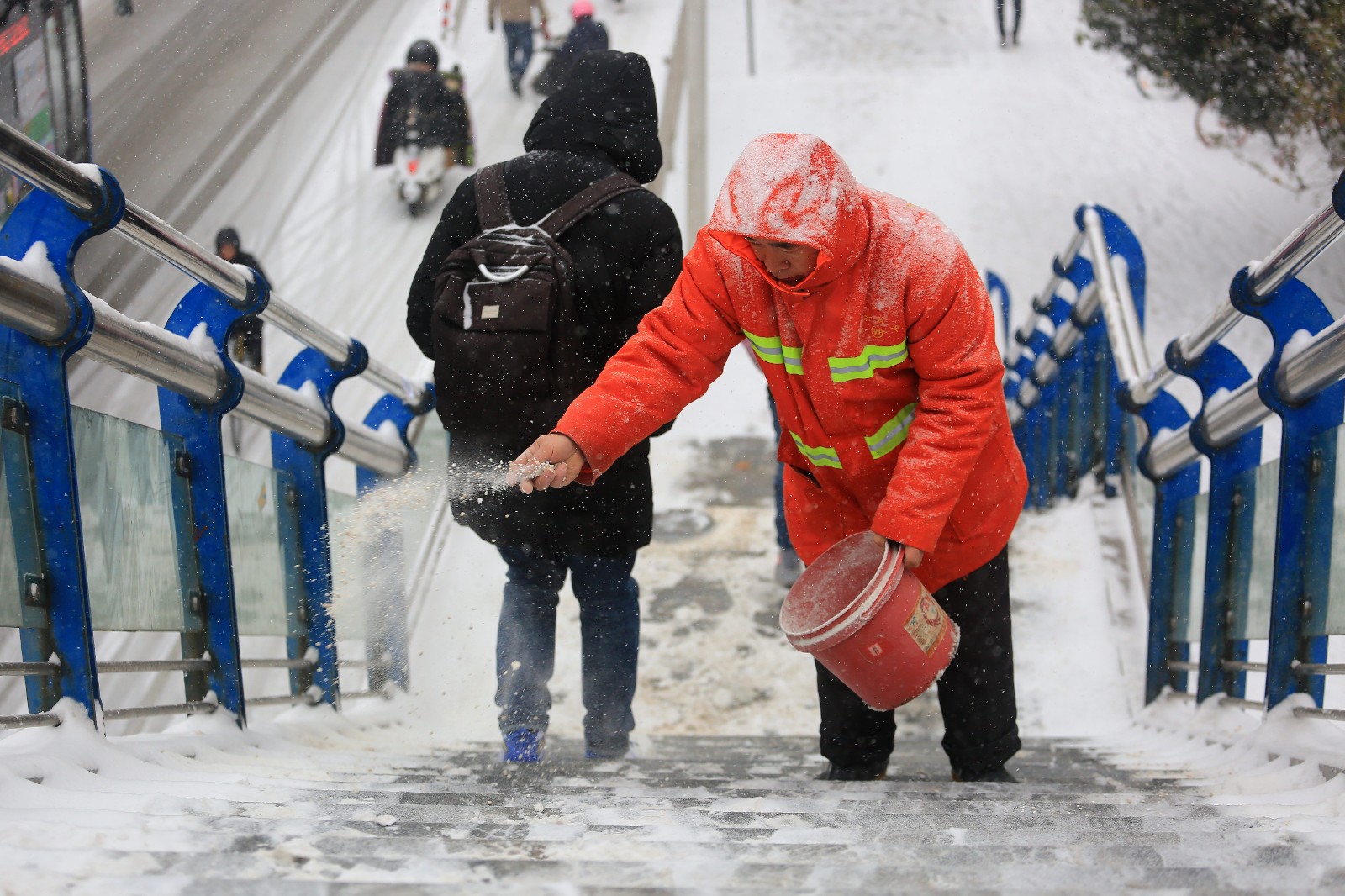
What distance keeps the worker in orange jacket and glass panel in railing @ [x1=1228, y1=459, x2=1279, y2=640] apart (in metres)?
0.75

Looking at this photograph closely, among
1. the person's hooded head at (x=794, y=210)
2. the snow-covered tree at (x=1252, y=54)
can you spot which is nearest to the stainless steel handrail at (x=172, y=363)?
the person's hooded head at (x=794, y=210)

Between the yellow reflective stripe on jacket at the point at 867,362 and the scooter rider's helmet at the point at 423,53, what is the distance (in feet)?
32.6

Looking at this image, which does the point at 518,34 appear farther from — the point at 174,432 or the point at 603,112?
the point at 174,432

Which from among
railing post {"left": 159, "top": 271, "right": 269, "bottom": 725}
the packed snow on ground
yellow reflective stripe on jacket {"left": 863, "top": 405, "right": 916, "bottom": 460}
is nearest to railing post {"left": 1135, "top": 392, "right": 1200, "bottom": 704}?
the packed snow on ground

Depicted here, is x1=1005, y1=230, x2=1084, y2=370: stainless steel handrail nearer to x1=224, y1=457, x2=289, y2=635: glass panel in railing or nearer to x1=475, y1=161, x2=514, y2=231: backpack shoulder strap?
x1=475, y1=161, x2=514, y2=231: backpack shoulder strap

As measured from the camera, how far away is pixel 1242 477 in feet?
10.2

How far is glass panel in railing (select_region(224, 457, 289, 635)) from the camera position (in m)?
3.00

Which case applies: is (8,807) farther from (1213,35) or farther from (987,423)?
(1213,35)

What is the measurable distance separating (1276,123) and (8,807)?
927cm

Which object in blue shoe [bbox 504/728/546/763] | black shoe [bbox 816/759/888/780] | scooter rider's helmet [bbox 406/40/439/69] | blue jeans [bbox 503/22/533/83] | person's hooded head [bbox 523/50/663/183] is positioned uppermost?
blue jeans [bbox 503/22/533/83]

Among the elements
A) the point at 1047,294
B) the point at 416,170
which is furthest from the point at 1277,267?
the point at 416,170

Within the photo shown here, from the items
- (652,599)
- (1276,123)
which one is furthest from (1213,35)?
(652,599)

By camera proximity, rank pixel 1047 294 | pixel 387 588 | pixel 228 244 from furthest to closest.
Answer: pixel 228 244
pixel 1047 294
pixel 387 588

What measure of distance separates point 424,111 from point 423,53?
1.84 feet
